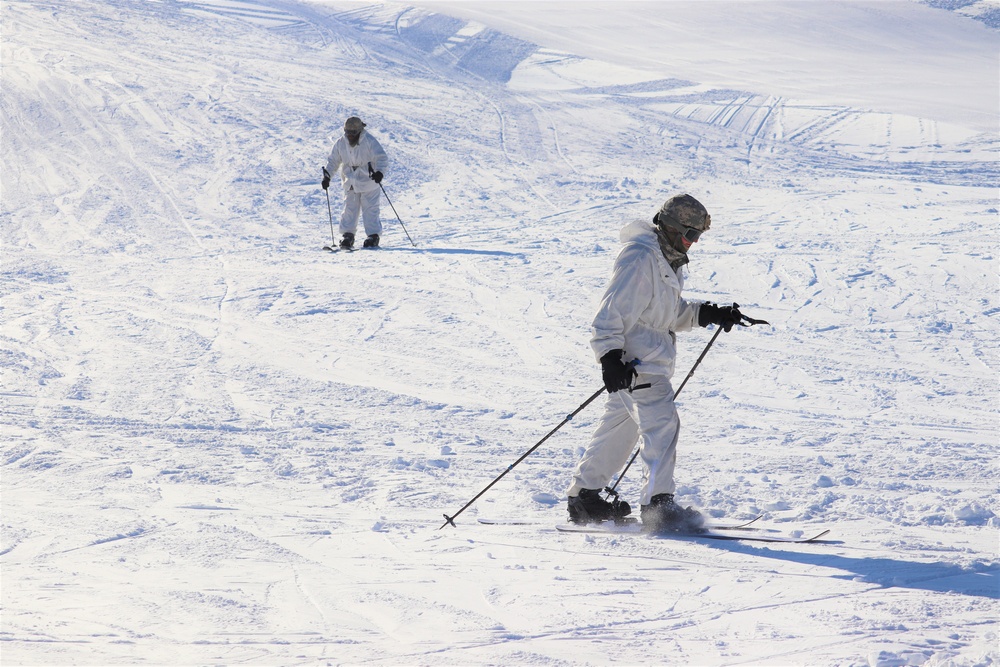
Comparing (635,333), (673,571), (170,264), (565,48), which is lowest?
(170,264)

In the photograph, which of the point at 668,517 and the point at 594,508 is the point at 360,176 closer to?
the point at 594,508

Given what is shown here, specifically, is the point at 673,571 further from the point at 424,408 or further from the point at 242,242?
the point at 242,242

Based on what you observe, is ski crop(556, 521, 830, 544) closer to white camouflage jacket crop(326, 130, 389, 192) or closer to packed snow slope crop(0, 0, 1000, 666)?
packed snow slope crop(0, 0, 1000, 666)

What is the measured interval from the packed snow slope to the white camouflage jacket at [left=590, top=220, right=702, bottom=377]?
0.85 metres

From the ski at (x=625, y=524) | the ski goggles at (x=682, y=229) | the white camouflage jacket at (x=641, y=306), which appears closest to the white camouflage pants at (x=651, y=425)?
the white camouflage jacket at (x=641, y=306)

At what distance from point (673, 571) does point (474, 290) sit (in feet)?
18.8

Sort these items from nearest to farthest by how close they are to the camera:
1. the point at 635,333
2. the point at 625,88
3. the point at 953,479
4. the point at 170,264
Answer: the point at 635,333
the point at 953,479
the point at 170,264
the point at 625,88

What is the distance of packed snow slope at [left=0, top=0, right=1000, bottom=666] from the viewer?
12.2 ft

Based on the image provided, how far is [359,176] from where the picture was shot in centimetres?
1168

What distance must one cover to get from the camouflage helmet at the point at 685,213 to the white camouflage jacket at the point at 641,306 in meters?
0.11

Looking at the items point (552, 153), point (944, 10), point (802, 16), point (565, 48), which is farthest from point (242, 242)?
point (944, 10)

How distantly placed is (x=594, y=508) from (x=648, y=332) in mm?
908

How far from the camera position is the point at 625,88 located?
65.9 ft

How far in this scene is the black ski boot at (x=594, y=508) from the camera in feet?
15.7
